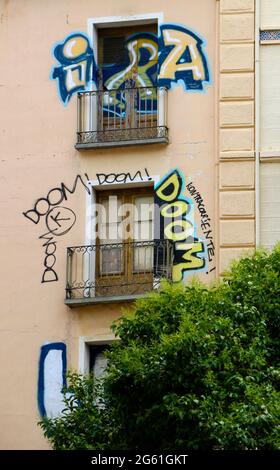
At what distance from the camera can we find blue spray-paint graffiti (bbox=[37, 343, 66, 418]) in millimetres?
31609

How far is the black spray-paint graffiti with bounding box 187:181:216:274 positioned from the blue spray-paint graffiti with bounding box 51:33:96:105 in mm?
2910

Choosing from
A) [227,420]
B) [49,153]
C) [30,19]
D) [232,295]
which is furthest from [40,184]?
[227,420]

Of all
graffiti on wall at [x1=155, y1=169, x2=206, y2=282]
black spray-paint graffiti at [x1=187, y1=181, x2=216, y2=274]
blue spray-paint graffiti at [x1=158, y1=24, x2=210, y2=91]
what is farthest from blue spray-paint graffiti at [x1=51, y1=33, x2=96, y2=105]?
black spray-paint graffiti at [x1=187, y1=181, x2=216, y2=274]

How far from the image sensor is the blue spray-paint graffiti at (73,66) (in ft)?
110

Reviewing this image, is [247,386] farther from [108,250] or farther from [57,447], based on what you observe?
[108,250]

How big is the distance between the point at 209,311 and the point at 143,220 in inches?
216

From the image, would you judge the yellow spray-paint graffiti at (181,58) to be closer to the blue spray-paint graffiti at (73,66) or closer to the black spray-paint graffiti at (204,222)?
the blue spray-paint graffiti at (73,66)

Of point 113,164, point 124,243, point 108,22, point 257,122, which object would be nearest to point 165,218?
point 124,243

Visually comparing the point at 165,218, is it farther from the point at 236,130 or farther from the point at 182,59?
the point at 182,59

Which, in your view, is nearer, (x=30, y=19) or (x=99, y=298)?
(x=99, y=298)

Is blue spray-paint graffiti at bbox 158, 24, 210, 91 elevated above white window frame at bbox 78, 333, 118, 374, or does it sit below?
above

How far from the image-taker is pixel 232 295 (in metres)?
28.0

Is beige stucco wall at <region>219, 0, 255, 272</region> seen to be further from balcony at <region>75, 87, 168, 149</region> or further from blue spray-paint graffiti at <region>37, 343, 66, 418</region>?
blue spray-paint graffiti at <region>37, 343, 66, 418</region>

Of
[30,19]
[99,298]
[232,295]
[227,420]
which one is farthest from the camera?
[30,19]
